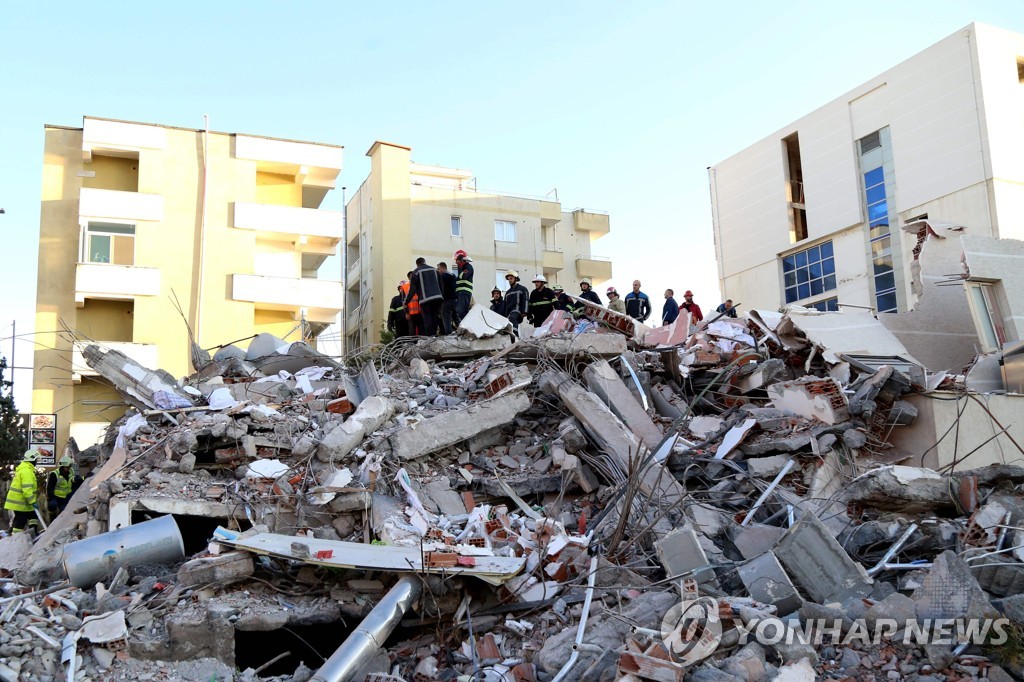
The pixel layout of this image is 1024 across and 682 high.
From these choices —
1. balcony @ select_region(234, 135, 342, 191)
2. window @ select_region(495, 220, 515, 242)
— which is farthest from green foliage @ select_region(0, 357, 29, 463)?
window @ select_region(495, 220, 515, 242)

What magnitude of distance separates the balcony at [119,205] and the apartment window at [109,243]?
0.25m

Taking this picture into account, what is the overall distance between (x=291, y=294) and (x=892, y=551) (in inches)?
712

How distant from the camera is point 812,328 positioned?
9.74 m

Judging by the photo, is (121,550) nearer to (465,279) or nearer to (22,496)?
(22,496)

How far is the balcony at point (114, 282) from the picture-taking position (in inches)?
781

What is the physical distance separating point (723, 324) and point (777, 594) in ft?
18.7

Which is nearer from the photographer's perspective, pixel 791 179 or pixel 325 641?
pixel 325 641

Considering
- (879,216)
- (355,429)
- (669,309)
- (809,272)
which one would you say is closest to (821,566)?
(355,429)

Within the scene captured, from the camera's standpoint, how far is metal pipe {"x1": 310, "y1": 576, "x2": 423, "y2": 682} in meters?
5.16

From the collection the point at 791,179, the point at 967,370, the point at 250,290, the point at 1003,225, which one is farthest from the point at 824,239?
the point at 250,290

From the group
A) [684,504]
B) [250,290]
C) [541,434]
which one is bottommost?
[684,504]

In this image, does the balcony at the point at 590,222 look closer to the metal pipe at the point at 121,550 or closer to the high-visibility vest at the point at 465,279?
the high-visibility vest at the point at 465,279

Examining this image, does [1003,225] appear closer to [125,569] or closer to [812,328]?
[812,328]

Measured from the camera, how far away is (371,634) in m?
5.44
